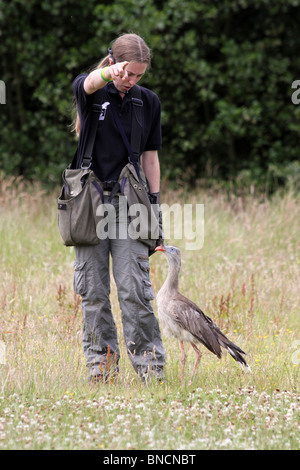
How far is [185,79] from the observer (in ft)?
46.1

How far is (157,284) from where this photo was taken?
7688 millimetres

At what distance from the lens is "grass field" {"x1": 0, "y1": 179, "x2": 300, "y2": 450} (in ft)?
13.1

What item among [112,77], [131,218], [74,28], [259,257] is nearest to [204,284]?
[259,257]

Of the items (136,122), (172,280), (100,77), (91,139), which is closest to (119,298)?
(172,280)

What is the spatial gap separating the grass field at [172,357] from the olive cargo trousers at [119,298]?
18cm

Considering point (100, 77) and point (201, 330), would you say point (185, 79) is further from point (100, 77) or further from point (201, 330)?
point (100, 77)

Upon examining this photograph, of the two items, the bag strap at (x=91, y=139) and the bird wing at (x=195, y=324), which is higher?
the bag strap at (x=91, y=139)

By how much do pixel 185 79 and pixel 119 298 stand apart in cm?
975

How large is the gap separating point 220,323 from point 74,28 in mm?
9517

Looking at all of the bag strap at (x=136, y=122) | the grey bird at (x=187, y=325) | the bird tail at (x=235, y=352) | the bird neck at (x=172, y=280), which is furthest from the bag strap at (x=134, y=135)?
the bird tail at (x=235, y=352)

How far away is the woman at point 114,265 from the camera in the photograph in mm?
4910

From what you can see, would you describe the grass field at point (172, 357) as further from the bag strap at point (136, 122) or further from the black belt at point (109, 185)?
the bag strap at point (136, 122)

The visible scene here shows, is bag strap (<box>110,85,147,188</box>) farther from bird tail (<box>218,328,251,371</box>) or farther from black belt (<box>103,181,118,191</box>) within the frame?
bird tail (<box>218,328,251,371</box>)

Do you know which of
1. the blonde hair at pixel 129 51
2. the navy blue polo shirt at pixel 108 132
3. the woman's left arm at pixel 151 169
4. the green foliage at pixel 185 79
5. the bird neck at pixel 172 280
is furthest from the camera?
the green foliage at pixel 185 79
